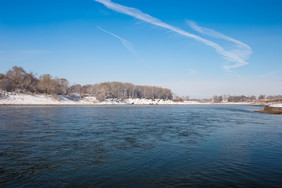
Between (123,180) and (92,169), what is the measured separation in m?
2.01

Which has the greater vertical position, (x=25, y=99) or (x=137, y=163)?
(x=25, y=99)

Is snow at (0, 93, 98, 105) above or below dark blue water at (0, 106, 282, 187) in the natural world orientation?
above

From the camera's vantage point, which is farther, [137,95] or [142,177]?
[137,95]

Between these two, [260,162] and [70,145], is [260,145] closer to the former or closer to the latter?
[260,162]

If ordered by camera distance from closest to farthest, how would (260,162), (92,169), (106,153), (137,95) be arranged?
(92,169) < (260,162) < (106,153) < (137,95)

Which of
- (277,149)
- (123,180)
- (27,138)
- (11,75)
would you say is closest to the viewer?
(123,180)

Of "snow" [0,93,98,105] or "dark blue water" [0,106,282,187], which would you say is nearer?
"dark blue water" [0,106,282,187]

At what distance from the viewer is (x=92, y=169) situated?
914 centimetres

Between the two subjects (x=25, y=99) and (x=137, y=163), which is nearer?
(x=137, y=163)

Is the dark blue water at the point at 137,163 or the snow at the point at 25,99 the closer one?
the dark blue water at the point at 137,163

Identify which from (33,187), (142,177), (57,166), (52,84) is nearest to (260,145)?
(142,177)

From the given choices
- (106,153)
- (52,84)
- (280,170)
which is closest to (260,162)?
(280,170)

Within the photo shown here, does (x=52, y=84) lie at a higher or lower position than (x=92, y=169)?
higher

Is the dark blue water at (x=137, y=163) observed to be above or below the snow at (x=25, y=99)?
below
